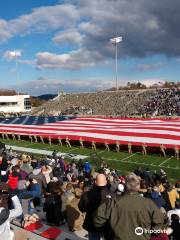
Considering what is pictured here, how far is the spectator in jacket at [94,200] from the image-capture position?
455cm

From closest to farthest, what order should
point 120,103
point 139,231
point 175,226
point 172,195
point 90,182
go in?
point 139,231 < point 175,226 < point 172,195 < point 90,182 < point 120,103

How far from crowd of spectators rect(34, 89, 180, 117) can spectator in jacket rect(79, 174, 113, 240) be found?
132ft

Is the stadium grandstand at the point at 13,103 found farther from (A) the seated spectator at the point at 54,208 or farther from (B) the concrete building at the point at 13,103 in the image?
(A) the seated spectator at the point at 54,208

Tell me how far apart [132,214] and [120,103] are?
54659mm

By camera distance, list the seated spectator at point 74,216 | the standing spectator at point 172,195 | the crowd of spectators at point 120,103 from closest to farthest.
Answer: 1. the seated spectator at point 74,216
2. the standing spectator at point 172,195
3. the crowd of spectators at point 120,103

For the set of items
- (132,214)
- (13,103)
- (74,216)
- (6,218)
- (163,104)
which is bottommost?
(74,216)

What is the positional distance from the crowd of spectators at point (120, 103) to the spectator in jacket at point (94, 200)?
40.3 metres

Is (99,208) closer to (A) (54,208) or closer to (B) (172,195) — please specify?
(A) (54,208)

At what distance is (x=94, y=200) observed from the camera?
4637 mm

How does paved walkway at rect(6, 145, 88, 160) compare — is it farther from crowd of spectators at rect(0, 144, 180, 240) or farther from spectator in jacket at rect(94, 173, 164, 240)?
spectator in jacket at rect(94, 173, 164, 240)

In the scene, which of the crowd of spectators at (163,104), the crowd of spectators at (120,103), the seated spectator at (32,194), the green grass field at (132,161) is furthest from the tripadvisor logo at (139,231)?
the crowd of spectators at (120,103)

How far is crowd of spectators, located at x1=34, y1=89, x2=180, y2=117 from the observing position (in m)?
48.6

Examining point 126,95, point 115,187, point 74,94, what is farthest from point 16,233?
point 74,94

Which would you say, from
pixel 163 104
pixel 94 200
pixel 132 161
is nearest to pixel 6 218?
pixel 94 200
